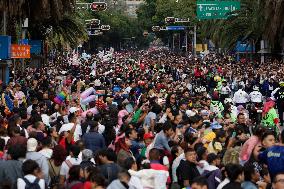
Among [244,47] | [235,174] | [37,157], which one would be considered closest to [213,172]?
[235,174]

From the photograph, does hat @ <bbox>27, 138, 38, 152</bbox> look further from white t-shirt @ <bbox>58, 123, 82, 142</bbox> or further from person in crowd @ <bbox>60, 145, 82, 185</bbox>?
white t-shirt @ <bbox>58, 123, 82, 142</bbox>

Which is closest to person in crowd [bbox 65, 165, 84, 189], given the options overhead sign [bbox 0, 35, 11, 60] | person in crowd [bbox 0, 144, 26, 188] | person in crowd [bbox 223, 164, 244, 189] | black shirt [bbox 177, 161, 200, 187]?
person in crowd [bbox 0, 144, 26, 188]

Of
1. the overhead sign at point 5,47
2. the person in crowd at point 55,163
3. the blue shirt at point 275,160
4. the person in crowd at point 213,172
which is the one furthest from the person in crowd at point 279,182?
the overhead sign at point 5,47

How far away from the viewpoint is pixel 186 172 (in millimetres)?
10523

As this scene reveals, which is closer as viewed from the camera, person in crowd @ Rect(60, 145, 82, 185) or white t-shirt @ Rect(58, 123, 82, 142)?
person in crowd @ Rect(60, 145, 82, 185)

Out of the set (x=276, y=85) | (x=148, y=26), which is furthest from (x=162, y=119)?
(x=148, y=26)

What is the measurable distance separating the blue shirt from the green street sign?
44093 mm

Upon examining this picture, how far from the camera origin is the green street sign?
53.6m

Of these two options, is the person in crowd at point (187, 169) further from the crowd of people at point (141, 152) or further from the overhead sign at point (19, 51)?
the overhead sign at point (19, 51)

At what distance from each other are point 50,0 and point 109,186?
79.1 ft

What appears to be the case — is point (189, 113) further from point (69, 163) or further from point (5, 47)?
point (5, 47)

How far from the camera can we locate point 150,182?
978 cm

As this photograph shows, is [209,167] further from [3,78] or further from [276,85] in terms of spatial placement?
[3,78]

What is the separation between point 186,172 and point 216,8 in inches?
1752
